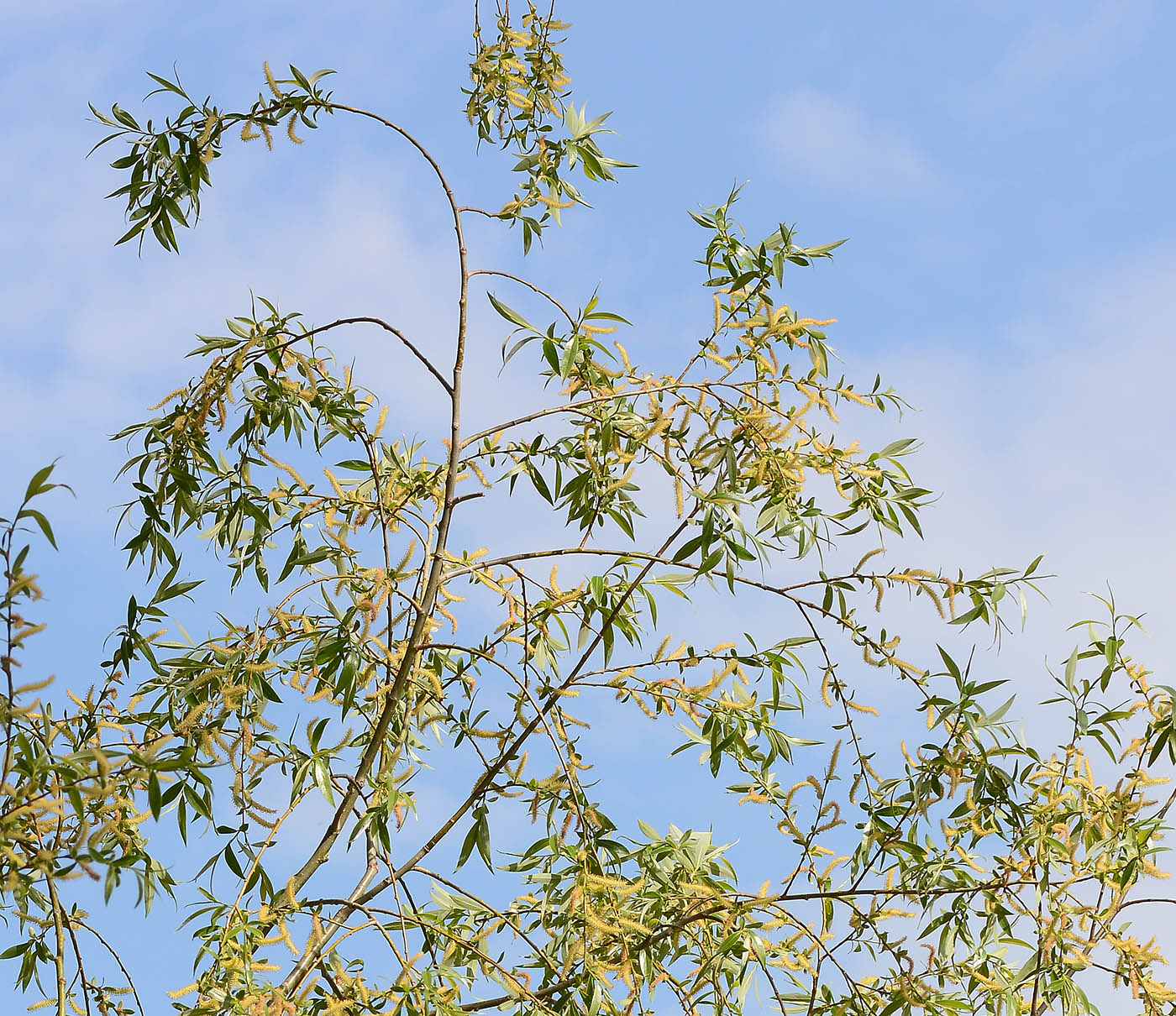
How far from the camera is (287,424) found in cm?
257

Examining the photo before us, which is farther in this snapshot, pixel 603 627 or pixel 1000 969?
pixel 1000 969

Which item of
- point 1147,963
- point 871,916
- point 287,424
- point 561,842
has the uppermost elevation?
point 287,424

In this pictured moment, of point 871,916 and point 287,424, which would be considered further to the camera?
point 287,424

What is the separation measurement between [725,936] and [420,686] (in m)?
0.68

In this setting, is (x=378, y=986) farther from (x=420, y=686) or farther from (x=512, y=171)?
(x=512, y=171)

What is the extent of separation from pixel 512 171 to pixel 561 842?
Result: 141cm

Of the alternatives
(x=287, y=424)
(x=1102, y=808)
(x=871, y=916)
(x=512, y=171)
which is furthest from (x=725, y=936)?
(x=512, y=171)

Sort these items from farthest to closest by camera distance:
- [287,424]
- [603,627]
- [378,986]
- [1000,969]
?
[287,424], [1000,969], [603,627], [378,986]

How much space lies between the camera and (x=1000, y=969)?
93.1 inches

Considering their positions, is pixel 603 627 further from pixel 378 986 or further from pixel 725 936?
pixel 378 986

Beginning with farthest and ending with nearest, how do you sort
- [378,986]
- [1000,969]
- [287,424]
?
[287,424] → [1000,969] → [378,986]

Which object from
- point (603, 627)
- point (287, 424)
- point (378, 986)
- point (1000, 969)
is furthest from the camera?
point (287, 424)

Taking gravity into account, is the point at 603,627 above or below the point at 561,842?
above

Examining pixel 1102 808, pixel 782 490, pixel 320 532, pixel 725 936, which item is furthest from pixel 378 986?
pixel 1102 808
